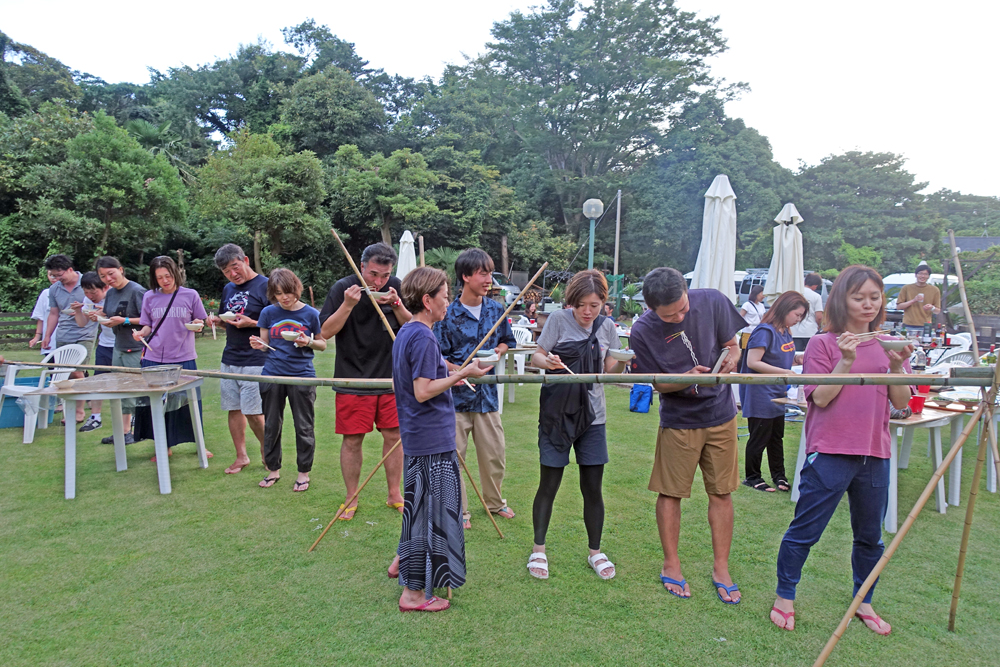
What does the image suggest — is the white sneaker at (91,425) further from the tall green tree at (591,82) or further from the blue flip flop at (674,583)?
the tall green tree at (591,82)

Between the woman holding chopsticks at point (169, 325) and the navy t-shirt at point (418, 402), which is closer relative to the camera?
the navy t-shirt at point (418, 402)

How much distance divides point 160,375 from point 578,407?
10.7 ft

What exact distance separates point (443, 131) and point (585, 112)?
318 inches

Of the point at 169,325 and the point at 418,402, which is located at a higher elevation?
the point at 169,325

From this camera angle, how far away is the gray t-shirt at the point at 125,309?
5520mm

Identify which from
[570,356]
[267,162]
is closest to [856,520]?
[570,356]

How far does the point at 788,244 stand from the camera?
8.27m

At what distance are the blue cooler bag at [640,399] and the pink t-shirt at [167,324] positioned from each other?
5.04 meters

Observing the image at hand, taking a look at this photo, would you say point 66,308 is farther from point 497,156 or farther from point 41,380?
point 497,156

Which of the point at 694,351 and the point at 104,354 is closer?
the point at 694,351

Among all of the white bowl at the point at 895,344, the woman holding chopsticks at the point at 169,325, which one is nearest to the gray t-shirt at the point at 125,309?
the woman holding chopsticks at the point at 169,325

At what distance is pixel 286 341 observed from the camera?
445cm

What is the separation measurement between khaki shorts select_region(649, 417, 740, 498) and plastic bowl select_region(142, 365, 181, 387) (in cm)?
363

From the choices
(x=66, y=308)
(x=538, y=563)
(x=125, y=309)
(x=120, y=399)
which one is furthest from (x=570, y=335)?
(x=66, y=308)
